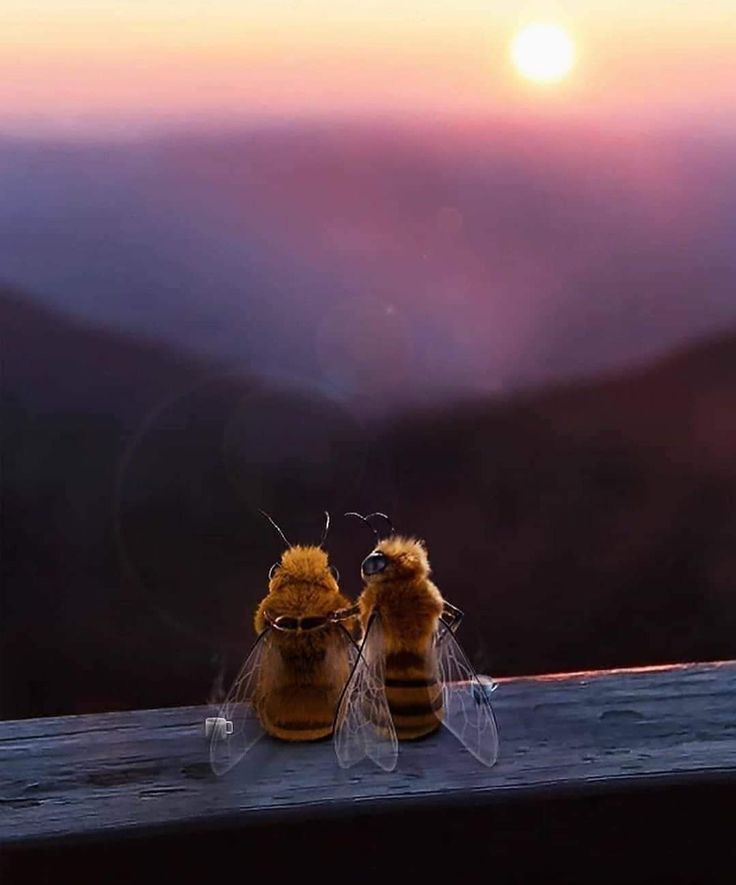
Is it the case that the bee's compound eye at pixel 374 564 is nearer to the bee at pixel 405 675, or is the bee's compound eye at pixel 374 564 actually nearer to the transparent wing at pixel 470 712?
the bee at pixel 405 675

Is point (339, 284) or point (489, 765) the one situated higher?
point (339, 284)

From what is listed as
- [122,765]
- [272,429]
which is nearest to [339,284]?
[272,429]

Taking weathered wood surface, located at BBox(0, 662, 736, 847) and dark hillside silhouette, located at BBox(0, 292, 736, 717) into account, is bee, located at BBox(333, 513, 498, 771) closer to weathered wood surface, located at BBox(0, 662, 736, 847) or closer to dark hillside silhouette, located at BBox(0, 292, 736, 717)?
weathered wood surface, located at BBox(0, 662, 736, 847)

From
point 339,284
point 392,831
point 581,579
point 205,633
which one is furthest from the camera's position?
point 581,579

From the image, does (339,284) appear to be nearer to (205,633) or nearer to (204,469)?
(204,469)

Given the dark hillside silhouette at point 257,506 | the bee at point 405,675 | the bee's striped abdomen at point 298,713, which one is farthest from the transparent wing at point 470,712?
the dark hillside silhouette at point 257,506

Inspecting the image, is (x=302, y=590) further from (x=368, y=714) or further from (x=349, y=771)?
(x=349, y=771)
